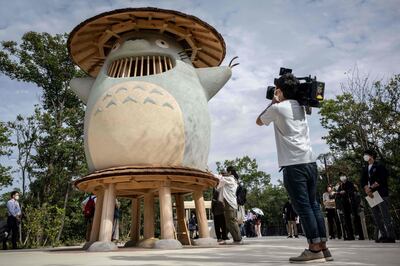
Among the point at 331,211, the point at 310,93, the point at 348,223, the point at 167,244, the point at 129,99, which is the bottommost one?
the point at 167,244

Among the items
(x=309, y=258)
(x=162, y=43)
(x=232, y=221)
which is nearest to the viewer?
(x=309, y=258)

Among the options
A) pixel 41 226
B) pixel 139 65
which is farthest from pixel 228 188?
pixel 41 226

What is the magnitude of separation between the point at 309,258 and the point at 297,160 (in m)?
1.10

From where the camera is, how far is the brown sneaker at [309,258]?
4094 millimetres

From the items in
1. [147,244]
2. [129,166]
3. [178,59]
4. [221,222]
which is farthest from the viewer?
[221,222]

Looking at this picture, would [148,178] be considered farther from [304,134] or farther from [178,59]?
[304,134]

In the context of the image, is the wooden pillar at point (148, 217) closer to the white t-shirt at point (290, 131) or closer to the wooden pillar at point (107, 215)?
the wooden pillar at point (107, 215)

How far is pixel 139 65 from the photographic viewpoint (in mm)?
9773

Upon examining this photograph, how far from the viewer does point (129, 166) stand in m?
8.17

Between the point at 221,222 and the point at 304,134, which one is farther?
the point at 221,222

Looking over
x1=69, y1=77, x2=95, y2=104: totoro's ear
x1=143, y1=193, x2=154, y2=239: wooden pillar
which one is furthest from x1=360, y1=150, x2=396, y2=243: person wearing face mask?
x1=69, y1=77, x2=95, y2=104: totoro's ear

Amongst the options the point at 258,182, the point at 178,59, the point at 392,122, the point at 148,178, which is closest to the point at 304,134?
the point at 148,178

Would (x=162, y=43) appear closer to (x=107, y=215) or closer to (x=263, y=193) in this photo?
(x=107, y=215)

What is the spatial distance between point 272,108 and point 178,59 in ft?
18.2
